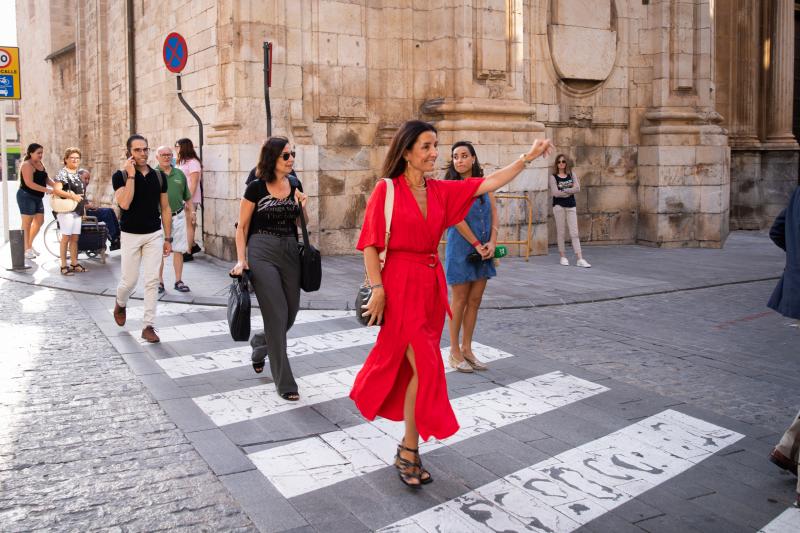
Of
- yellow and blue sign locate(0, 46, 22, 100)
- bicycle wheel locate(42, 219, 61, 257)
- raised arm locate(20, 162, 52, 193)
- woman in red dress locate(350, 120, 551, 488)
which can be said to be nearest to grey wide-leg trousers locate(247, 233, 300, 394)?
woman in red dress locate(350, 120, 551, 488)

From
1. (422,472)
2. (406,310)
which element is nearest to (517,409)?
(422,472)

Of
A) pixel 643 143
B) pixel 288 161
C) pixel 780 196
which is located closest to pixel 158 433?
pixel 288 161

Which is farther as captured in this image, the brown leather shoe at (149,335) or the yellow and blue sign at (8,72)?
the yellow and blue sign at (8,72)

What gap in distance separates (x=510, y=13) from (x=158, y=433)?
1055cm

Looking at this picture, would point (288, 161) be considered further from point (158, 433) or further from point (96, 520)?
point (96, 520)

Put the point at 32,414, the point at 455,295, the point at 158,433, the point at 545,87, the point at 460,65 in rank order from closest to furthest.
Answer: the point at 158,433 < the point at 32,414 < the point at 455,295 < the point at 460,65 < the point at 545,87

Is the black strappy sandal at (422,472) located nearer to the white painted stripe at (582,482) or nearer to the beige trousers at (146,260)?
the white painted stripe at (582,482)

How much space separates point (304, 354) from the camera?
24.9ft

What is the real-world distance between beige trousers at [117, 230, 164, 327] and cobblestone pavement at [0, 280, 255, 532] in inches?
22.0

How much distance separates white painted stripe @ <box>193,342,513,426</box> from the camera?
584 centimetres

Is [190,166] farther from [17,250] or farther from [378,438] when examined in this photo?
[378,438]

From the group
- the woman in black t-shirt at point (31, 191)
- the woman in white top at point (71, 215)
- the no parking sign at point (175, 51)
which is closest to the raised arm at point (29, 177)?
the woman in black t-shirt at point (31, 191)

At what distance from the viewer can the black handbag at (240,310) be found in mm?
6199

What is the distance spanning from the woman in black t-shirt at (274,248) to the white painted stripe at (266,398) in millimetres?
136
